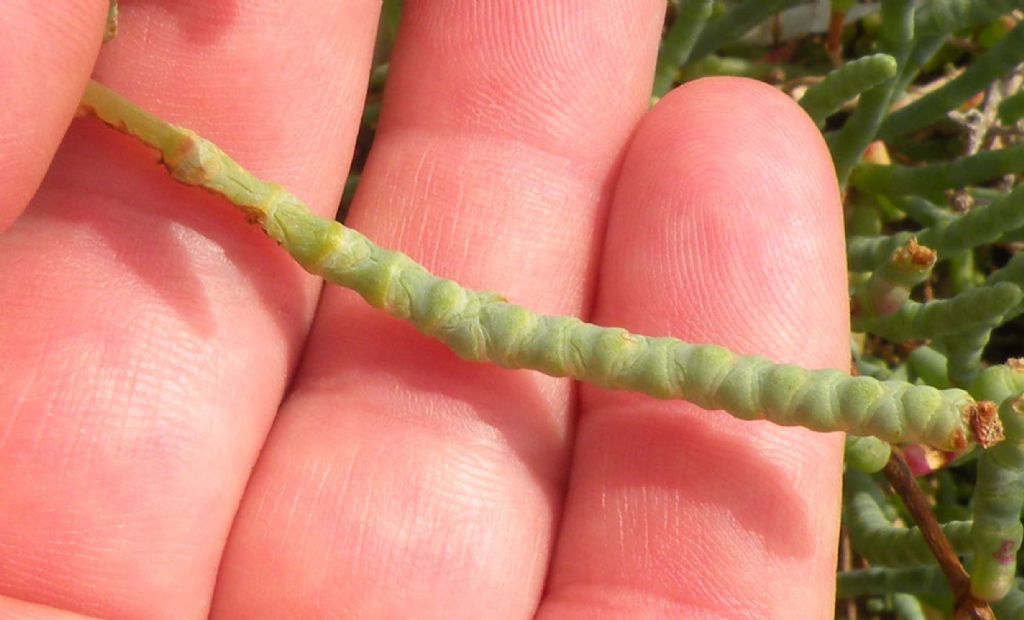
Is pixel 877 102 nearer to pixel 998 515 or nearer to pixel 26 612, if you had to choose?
pixel 998 515

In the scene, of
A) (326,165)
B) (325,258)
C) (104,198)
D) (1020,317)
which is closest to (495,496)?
(325,258)

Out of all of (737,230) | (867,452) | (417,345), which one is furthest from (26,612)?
(867,452)

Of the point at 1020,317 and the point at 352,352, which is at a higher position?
the point at 1020,317

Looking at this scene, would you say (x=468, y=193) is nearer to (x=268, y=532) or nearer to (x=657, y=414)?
(x=657, y=414)

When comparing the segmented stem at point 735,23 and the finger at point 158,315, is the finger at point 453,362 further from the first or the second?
the segmented stem at point 735,23

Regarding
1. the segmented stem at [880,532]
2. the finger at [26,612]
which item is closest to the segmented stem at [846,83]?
the segmented stem at [880,532]

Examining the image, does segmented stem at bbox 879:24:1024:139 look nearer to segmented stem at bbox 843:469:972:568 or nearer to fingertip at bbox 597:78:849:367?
fingertip at bbox 597:78:849:367

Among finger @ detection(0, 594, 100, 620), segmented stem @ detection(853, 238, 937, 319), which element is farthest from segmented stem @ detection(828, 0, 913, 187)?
finger @ detection(0, 594, 100, 620)
